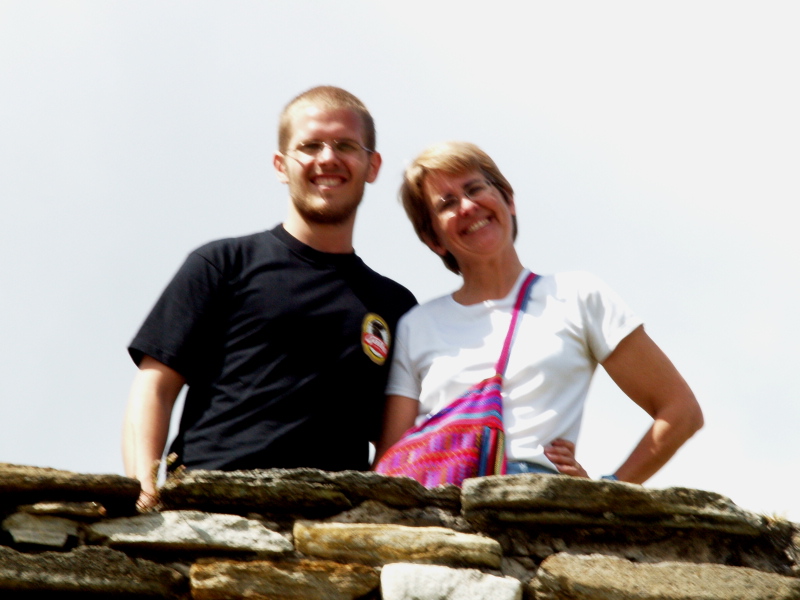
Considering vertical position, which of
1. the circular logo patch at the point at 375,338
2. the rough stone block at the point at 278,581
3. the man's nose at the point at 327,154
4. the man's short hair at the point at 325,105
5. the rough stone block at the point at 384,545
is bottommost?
the rough stone block at the point at 278,581

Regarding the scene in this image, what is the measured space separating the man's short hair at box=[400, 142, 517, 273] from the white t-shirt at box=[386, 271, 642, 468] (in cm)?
38

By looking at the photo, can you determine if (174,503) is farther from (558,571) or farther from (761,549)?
(761,549)

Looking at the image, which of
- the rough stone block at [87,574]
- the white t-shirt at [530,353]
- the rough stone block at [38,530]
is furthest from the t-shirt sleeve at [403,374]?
the rough stone block at [38,530]

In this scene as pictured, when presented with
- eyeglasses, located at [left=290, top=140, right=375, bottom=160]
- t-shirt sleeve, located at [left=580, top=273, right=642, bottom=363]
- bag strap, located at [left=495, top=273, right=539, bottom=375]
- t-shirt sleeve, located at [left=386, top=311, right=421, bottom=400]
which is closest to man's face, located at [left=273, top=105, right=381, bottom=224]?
eyeglasses, located at [left=290, top=140, right=375, bottom=160]

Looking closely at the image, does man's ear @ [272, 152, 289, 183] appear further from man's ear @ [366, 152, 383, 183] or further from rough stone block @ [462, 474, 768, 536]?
rough stone block @ [462, 474, 768, 536]

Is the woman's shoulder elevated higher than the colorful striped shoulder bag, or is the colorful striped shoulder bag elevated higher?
the woman's shoulder

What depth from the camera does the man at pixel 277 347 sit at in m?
3.52

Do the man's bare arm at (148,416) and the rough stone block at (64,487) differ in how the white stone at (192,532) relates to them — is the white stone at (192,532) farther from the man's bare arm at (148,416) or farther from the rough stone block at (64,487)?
the man's bare arm at (148,416)

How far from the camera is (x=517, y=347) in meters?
3.51

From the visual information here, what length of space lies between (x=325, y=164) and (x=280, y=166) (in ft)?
0.94

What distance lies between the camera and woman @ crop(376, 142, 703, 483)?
340 cm

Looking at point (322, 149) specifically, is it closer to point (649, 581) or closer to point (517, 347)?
point (517, 347)

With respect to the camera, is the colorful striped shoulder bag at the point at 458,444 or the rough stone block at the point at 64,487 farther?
the colorful striped shoulder bag at the point at 458,444

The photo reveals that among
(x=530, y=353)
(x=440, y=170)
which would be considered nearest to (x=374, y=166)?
(x=440, y=170)
